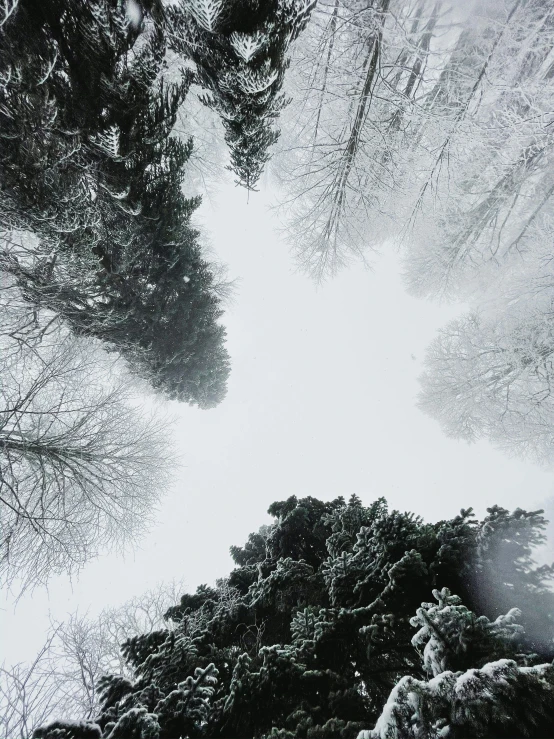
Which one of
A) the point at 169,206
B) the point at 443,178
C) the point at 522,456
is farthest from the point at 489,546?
the point at 522,456

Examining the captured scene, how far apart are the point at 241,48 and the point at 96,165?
1925 mm

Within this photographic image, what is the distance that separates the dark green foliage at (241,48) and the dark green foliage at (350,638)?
4.55 m

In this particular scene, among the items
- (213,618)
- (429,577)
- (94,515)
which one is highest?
(94,515)

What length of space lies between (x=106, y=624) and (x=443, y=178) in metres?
16.1

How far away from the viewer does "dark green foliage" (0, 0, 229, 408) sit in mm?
2746

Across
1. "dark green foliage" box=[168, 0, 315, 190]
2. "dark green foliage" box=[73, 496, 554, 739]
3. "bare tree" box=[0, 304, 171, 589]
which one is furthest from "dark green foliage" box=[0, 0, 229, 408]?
"dark green foliage" box=[73, 496, 554, 739]

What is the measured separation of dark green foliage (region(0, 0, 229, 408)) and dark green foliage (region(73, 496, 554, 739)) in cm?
456

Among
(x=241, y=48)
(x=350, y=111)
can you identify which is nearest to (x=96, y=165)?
(x=241, y=48)

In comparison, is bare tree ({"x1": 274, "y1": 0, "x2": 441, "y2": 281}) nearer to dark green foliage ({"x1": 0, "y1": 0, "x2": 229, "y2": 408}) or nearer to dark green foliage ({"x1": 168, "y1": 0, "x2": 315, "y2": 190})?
dark green foliage ({"x1": 168, "y1": 0, "x2": 315, "y2": 190})

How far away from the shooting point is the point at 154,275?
18.1ft

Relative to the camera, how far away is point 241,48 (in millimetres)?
2854

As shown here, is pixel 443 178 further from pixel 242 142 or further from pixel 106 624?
pixel 106 624

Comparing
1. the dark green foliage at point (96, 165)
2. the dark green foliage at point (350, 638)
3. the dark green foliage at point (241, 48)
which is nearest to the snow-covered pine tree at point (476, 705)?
the dark green foliage at point (350, 638)

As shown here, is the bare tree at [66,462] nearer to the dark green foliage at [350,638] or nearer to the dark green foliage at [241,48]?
the dark green foliage at [350,638]
